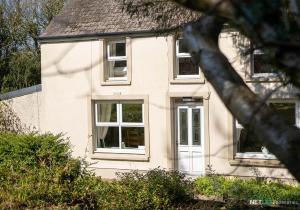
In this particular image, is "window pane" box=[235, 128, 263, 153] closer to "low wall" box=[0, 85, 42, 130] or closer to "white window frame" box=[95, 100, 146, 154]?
"white window frame" box=[95, 100, 146, 154]

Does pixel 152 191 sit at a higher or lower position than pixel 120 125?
lower

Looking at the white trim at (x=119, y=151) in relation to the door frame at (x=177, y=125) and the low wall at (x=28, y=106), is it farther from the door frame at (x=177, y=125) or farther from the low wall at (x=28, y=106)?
the low wall at (x=28, y=106)

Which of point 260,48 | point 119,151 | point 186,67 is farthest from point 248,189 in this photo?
point 260,48

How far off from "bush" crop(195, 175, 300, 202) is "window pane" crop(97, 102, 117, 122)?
4942 mm

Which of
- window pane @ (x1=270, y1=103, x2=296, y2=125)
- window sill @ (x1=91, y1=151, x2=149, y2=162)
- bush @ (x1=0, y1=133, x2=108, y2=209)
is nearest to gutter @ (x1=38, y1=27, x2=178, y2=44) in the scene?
window sill @ (x1=91, y1=151, x2=149, y2=162)

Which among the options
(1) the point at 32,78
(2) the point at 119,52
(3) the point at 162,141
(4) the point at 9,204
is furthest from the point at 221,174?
(1) the point at 32,78

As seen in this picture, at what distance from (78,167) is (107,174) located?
939cm

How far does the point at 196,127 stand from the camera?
1945 cm

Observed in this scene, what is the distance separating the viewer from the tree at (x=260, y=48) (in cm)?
269

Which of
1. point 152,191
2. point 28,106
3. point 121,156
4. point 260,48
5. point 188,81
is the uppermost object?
point 188,81

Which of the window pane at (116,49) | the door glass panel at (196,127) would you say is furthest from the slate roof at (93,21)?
the door glass panel at (196,127)

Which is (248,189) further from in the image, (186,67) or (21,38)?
(21,38)

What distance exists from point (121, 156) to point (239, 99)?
17.4 meters

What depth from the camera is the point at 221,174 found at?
59.6ft
